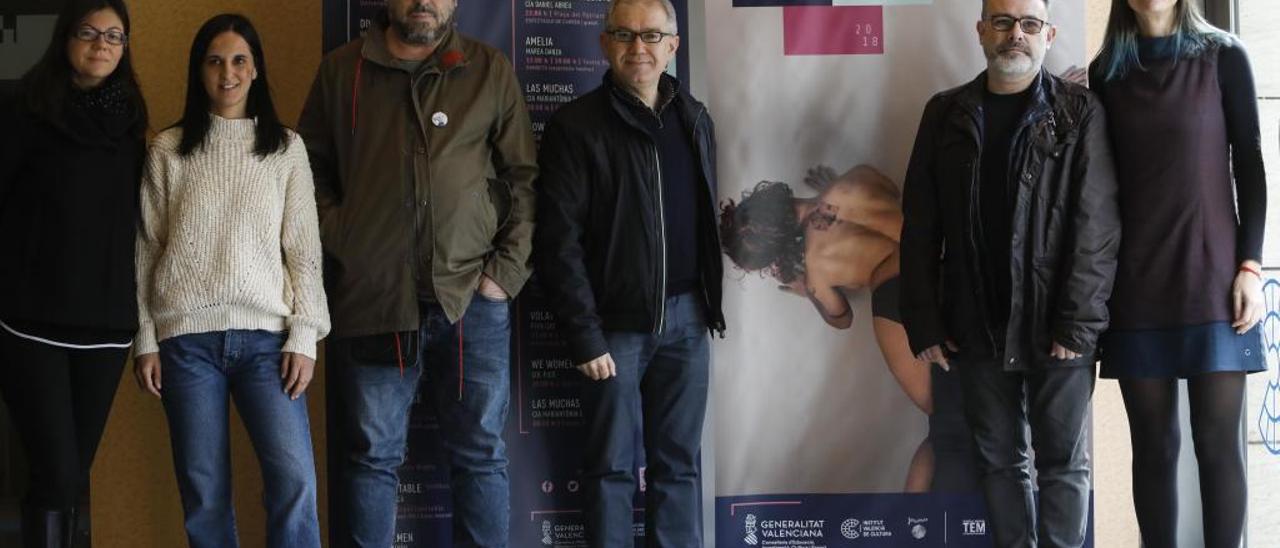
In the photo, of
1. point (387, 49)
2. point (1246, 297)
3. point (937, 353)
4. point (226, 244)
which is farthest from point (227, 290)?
point (1246, 297)

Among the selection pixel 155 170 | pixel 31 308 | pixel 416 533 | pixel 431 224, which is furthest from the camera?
pixel 416 533

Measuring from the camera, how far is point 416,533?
126 inches

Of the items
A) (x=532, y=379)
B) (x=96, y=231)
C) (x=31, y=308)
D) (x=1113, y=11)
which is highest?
(x=1113, y=11)

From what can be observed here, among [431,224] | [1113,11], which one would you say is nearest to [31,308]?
[431,224]

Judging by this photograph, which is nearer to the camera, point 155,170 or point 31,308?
point 31,308

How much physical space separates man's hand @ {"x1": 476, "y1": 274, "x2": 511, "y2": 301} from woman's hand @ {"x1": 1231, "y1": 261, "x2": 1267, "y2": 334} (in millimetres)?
1690

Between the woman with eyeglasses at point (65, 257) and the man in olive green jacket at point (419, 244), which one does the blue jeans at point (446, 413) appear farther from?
the woman with eyeglasses at point (65, 257)

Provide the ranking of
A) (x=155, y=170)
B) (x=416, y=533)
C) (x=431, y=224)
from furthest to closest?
(x=416, y=533), (x=431, y=224), (x=155, y=170)

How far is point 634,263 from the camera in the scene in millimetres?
2785

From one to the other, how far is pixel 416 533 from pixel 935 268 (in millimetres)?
1591

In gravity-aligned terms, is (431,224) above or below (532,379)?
above

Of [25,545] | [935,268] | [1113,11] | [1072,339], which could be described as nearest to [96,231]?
[25,545]

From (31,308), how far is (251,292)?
1.41 ft

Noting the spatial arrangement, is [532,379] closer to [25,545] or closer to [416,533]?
[416,533]
